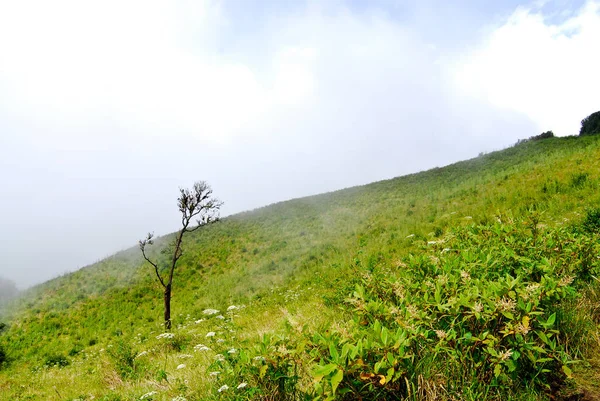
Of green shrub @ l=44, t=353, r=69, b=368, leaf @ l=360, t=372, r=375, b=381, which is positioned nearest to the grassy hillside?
leaf @ l=360, t=372, r=375, b=381

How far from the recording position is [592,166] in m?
12.8

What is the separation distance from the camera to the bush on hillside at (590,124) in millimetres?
46272

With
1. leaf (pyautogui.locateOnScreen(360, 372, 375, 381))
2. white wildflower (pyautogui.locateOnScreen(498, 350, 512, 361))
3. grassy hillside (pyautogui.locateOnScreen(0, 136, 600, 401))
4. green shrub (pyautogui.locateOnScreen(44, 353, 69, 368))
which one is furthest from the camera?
green shrub (pyautogui.locateOnScreen(44, 353, 69, 368))

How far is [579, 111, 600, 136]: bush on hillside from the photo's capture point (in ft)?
152

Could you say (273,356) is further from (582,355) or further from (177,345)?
(177,345)

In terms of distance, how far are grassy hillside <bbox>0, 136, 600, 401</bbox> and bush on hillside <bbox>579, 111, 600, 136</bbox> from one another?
140 ft

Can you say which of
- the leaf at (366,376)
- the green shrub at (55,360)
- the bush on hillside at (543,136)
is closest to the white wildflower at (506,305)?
the leaf at (366,376)

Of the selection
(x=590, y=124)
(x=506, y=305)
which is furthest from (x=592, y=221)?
(x=590, y=124)

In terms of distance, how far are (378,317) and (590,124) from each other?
64848 millimetres

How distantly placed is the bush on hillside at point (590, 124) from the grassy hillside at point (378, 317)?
4275 centimetres

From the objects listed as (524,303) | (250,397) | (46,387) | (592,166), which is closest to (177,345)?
(46,387)

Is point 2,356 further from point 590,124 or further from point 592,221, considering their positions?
point 590,124

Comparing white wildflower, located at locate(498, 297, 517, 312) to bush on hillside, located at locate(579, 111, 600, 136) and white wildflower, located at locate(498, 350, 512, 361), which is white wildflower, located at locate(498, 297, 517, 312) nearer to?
white wildflower, located at locate(498, 350, 512, 361)

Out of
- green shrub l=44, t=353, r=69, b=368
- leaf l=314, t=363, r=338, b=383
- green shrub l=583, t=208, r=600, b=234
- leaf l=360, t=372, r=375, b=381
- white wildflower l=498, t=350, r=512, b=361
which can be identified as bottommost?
green shrub l=44, t=353, r=69, b=368
